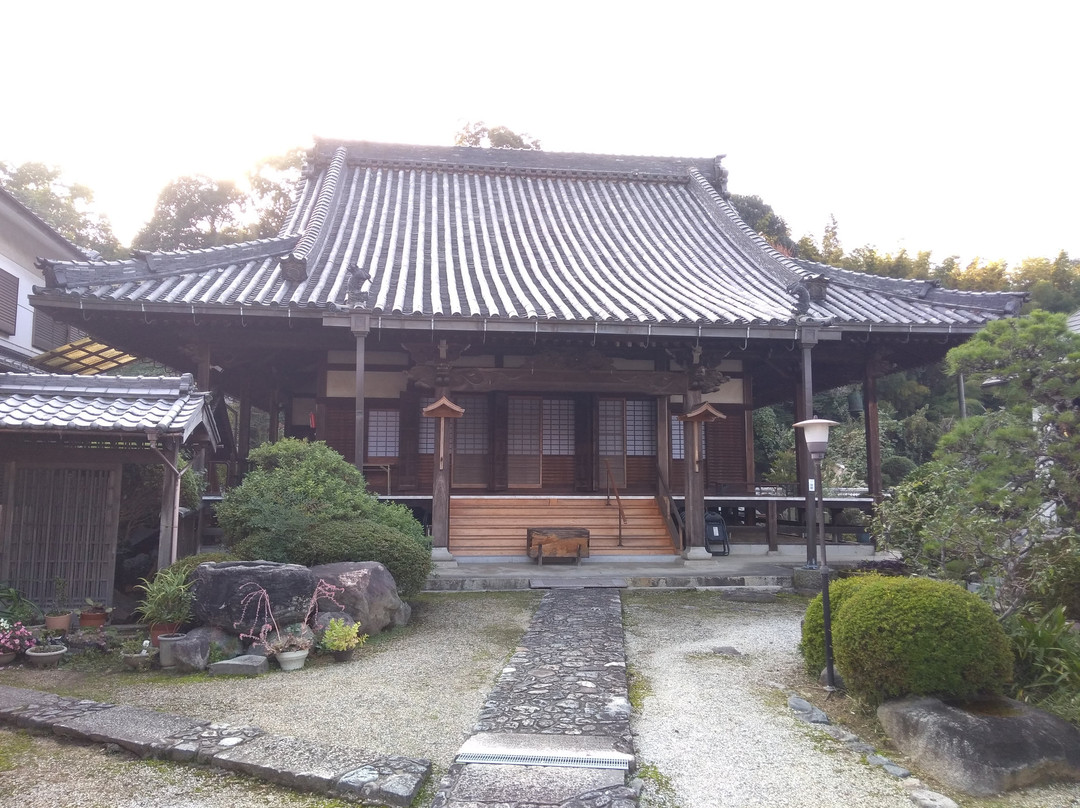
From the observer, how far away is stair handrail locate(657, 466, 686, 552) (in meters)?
12.3

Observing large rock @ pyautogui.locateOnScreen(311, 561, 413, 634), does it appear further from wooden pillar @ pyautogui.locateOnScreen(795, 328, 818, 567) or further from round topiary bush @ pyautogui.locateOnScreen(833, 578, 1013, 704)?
wooden pillar @ pyautogui.locateOnScreen(795, 328, 818, 567)

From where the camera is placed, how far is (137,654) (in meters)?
6.21

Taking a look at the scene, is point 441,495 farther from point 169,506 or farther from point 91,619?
point 91,619

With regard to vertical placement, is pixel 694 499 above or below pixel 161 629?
above

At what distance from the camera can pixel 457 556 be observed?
1166 cm

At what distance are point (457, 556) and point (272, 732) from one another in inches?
275

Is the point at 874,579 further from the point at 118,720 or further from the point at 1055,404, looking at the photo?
the point at 118,720

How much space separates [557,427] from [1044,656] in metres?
10.3

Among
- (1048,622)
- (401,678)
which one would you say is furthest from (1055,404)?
(401,678)

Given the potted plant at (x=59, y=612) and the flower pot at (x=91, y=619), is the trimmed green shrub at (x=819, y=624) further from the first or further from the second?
the potted plant at (x=59, y=612)

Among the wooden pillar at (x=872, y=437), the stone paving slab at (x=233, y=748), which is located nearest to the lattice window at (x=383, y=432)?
the stone paving slab at (x=233, y=748)

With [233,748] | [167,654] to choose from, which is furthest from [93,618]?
[233,748]

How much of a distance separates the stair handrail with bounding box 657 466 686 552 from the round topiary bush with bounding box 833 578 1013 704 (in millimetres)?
7099

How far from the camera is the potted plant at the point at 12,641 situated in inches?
251
